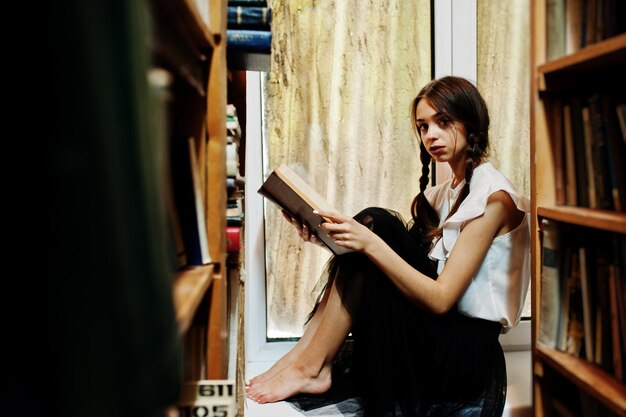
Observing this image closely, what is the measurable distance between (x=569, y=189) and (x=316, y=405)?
0.76 metres

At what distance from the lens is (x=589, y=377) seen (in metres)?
0.98

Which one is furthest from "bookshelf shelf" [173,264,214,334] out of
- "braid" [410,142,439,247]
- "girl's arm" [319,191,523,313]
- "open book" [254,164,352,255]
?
"braid" [410,142,439,247]

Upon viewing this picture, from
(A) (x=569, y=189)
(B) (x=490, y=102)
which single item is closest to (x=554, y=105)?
(A) (x=569, y=189)

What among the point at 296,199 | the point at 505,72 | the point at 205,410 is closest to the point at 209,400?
the point at 205,410

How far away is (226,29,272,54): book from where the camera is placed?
0.98 metres

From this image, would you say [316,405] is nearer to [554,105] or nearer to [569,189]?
[569,189]

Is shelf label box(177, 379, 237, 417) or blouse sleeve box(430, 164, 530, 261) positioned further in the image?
blouse sleeve box(430, 164, 530, 261)

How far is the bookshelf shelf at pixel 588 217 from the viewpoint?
2.86ft

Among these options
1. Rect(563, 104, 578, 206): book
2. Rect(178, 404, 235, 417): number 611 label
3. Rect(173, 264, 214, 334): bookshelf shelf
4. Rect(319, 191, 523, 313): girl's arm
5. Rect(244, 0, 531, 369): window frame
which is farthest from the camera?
Rect(244, 0, 531, 369): window frame

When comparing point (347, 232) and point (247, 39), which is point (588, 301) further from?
point (247, 39)

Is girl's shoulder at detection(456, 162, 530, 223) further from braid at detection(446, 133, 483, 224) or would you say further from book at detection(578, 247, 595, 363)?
book at detection(578, 247, 595, 363)

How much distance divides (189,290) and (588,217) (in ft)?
2.40

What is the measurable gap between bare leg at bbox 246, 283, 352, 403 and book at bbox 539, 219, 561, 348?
452 millimetres

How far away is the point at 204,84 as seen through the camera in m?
0.76
